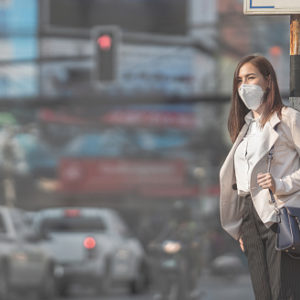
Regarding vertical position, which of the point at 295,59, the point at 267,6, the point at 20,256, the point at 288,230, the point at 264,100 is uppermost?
the point at 267,6

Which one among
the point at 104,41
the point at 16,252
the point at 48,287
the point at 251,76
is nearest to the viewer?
the point at 251,76

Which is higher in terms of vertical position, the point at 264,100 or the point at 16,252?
the point at 264,100

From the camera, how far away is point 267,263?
3635mm

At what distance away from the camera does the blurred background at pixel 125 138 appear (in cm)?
1144

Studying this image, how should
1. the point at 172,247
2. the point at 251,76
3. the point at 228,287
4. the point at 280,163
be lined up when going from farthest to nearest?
the point at 228,287
the point at 172,247
the point at 251,76
the point at 280,163

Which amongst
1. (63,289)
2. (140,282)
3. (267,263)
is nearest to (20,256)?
(63,289)

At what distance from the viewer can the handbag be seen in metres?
3.48

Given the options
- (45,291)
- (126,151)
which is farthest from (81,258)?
(126,151)

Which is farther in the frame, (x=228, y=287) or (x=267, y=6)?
(x=228, y=287)

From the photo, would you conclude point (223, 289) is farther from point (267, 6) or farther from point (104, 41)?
point (267, 6)

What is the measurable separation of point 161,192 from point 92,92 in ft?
5.12

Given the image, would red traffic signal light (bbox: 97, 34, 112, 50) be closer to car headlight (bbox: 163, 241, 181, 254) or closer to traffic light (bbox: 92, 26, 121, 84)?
traffic light (bbox: 92, 26, 121, 84)

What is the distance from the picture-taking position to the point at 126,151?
457 inches

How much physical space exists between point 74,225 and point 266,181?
26.8 ft
